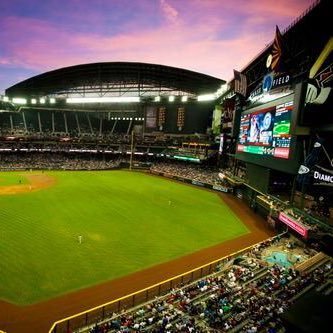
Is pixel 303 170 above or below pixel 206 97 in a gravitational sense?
below

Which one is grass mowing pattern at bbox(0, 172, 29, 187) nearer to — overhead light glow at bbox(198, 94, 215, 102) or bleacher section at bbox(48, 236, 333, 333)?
bleacher section at bbox(48, 236, 333, 333)

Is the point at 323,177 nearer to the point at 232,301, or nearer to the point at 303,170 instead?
the point at 303,170

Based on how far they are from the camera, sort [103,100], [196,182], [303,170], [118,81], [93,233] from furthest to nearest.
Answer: [103,100] < [118,81] < [196,182] < [93,233] < [303,170]

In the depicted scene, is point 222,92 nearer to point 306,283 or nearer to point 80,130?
point 80,130

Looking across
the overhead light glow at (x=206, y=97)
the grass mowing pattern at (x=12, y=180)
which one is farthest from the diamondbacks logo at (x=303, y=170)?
the overhead light glow at (x=206, y=97)

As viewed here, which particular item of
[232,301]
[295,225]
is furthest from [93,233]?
[295,225]

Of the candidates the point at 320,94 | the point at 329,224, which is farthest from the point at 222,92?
the point at 329,224

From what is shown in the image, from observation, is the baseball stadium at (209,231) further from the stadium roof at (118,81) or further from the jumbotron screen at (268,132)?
the stadium roof at (118,81)

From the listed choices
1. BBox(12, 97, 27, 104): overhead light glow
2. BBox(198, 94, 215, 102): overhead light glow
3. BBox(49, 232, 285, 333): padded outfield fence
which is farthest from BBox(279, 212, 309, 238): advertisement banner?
BBox(12, 97, 27, 104): overhead light glow
